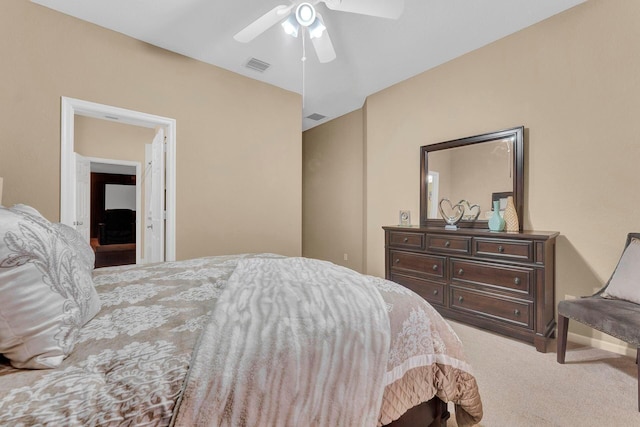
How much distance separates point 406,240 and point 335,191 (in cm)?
228

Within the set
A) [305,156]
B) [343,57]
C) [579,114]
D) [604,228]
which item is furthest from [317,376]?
[305,156]

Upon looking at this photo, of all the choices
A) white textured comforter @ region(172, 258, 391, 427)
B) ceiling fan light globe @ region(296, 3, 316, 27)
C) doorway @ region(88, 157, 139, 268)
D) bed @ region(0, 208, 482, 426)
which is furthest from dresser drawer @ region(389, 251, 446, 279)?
doorway @ region(88, 157, 139, 268)

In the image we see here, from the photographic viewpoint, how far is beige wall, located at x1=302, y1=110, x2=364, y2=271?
466 centimetres

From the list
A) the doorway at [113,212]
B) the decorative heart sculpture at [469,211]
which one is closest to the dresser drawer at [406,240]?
the decorative heart sculpture at [469,211]

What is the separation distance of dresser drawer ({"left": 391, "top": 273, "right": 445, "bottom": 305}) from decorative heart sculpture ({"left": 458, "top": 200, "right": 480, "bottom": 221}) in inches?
32.1

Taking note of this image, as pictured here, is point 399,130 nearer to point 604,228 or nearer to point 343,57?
point 343,57

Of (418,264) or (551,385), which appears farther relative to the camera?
(418,264)

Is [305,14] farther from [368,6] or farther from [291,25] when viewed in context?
[368,6]

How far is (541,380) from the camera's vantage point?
177 centimetres

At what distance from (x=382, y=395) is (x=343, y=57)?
3.34 metres

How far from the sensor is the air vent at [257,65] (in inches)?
130

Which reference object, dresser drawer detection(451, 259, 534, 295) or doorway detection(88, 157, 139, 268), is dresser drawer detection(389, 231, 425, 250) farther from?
doorway detection(88, 157, 139, 268)

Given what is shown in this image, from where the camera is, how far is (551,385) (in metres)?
1.73

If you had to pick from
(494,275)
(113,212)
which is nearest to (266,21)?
(494,275)
